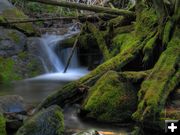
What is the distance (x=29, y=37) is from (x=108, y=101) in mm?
7121

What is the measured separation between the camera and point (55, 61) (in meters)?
12.7

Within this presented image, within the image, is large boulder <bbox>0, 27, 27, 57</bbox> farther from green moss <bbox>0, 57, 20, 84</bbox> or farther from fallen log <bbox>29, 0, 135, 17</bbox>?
fallen log <bbox>29, 0, 135, 17</bbox>

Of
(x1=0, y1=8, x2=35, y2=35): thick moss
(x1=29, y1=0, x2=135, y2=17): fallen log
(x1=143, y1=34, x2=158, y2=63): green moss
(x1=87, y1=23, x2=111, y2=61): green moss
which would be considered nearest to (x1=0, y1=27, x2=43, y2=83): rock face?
(x1=0, y1=8, x2=35, y2=35): thick moss

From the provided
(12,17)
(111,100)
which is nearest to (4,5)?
(12,17)

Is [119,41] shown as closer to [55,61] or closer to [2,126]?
[55,61]

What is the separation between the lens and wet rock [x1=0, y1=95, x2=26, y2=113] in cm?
613

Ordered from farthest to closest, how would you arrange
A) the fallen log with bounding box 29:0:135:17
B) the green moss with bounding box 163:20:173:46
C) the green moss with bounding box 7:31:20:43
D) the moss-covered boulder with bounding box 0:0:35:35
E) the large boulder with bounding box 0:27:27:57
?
the moss-covered boulder with bounding box 0:0:35:35 → the green moss with bounding box 7:31:20:43 → the large boulder with bounding box 0:27:27:57 → the green moss with bounding box 163:20:173:46 → the fallen log with bounding box 29:0:135:17

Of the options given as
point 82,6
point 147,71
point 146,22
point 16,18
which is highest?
point 82,6

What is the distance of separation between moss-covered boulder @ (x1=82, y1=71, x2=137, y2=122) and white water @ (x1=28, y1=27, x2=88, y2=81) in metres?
4.78

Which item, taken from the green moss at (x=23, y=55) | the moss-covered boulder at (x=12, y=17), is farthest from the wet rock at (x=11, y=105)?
the moss-covered boulder at (x=12, y=17)

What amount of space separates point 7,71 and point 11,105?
5.08 metres

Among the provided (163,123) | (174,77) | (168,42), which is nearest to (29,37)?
(168,42)

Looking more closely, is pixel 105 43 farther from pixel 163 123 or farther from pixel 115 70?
pixel 163 123

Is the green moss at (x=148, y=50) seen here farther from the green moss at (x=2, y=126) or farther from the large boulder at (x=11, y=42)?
the large boulder at (x=11, y=42)
